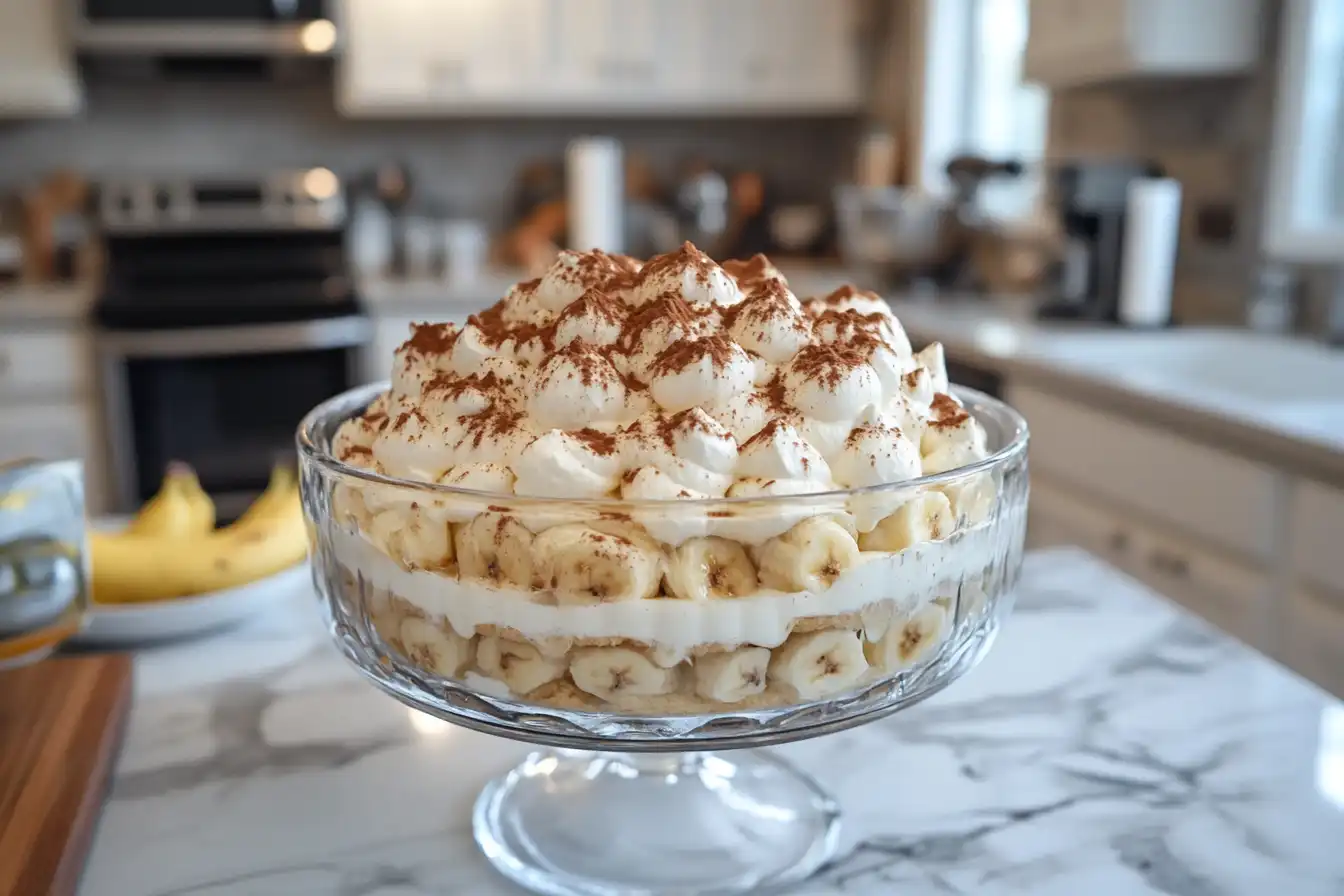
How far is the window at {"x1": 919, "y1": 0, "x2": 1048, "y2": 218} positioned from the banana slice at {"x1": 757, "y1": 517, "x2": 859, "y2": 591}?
112 inches

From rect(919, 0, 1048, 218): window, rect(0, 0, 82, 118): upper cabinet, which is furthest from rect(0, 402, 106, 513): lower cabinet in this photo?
rect(919, 0, 1048, 218): window

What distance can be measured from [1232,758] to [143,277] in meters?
2.84

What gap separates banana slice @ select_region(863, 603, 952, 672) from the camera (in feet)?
1.97

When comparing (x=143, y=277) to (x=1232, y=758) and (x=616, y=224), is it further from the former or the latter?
(x=1232, y=758)

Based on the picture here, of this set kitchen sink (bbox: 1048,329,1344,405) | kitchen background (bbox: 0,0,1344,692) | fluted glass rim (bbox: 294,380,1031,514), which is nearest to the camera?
fluted glass rim (bbox: 294,380,1031,514)

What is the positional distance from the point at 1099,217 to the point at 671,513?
2.10 meters

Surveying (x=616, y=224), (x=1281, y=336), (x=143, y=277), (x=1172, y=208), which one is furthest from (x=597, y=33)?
(x=1281, y=336)

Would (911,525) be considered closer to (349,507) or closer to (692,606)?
(692,606)

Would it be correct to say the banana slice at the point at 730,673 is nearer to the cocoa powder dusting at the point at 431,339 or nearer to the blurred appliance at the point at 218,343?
the cocoa powder dusting at the point at 431,339

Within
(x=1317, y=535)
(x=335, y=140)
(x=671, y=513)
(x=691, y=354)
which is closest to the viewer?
(x=671, y=513)

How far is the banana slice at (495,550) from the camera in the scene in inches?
21.9

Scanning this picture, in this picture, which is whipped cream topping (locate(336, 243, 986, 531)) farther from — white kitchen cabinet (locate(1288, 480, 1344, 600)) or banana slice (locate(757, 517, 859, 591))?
white kitchen cabinet (locate(1288, 480, 1344, 600))

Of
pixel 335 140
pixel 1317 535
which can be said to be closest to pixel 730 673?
pixel 1317 535

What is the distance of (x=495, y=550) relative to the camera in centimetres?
57
